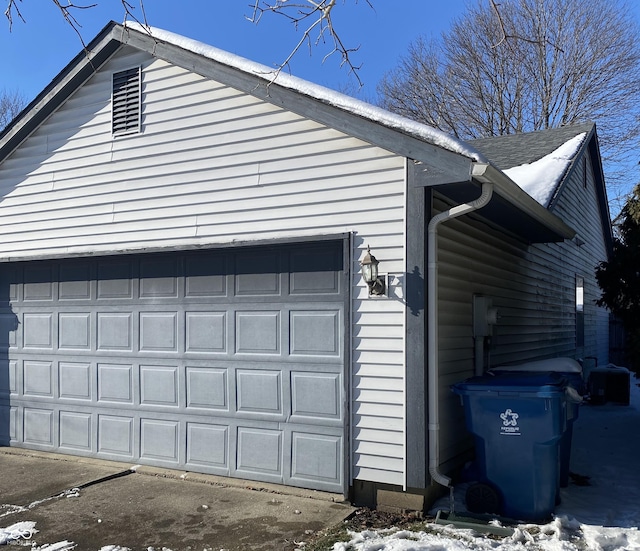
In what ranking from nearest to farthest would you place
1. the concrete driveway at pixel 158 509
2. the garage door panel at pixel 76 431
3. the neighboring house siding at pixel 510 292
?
the concrete driveway at pixel 158 509
the neighboring house siding at pixel 510 292
the garage door panel at pixel 76 431

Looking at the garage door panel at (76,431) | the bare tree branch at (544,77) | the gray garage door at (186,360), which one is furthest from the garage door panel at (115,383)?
the bare tree branch at (544,77)

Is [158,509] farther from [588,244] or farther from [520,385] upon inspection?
[588,244]

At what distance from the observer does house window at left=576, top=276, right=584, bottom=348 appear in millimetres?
13133

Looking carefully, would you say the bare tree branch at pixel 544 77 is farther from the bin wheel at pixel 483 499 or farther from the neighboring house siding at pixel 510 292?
the bin wheel at pixel 483 499

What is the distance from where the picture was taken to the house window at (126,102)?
7180mm

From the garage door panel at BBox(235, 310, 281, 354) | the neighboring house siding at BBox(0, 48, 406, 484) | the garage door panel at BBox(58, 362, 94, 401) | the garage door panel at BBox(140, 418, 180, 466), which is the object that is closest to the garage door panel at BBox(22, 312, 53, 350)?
the garage door panel at BBox(58, 362, 94, 401)

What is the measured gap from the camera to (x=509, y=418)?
5.19 m

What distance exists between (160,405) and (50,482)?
1.31 m

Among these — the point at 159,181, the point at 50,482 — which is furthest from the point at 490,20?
the point at 50,482

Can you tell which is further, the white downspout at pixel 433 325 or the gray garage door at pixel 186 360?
the gray garage door at pixel 186 360

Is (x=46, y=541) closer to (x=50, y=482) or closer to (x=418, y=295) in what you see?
(x=50, y=482)

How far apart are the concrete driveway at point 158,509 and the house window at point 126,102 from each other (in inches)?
151

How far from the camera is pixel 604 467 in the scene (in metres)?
6.86

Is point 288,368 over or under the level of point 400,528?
over
